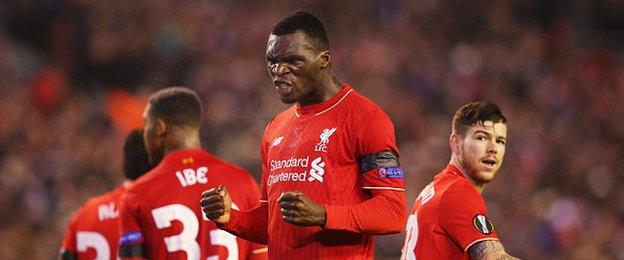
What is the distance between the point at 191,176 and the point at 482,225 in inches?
71.2

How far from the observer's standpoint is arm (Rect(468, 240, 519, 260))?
17.9ft

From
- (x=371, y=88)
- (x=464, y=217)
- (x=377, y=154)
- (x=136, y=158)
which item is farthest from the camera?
(x=371, y=88)

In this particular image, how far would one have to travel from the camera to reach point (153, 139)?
22.7ft

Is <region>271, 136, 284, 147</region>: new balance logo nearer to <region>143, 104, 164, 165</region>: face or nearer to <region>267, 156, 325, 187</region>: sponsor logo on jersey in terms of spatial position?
<region>267, 156, 325, 187</region>: sponsor logo on jersey

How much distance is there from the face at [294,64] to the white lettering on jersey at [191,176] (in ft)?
5.52

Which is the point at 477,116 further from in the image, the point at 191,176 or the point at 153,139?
the point at 153,139

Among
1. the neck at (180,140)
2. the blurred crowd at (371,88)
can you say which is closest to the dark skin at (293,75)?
the neck at (180,140)

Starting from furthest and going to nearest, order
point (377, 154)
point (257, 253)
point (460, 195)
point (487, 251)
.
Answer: point (257, 253) → point (460, 195) → point (487, 251) → point (377, 154)

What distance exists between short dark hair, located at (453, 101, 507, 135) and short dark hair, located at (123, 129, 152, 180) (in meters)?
2.26

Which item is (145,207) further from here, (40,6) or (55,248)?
(40,6)

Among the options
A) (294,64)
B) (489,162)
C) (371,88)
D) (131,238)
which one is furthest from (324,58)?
(371,88)

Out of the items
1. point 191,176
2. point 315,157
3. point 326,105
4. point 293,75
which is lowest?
point 191,176

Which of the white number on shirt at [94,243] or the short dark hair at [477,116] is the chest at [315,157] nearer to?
the short dark hair at [477,116]

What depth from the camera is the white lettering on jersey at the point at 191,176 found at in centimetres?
665
